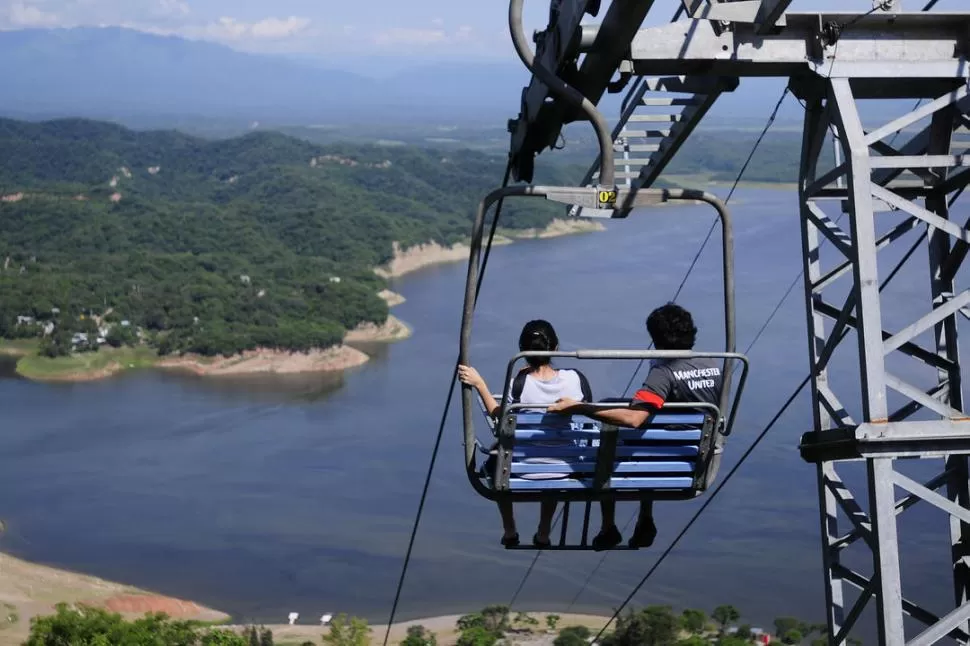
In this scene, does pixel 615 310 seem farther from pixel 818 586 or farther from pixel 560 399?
pixel 560 399

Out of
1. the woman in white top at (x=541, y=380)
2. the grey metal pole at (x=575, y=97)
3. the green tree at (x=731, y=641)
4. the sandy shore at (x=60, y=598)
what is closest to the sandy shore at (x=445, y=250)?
the sandy shore at (x=60, y=598)

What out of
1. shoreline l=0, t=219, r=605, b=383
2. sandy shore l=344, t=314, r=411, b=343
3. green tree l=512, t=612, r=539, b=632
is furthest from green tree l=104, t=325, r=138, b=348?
green tree l=512, t=612, r=539, b=632

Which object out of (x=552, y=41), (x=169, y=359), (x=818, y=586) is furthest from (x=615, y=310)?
(x=552, y=41)

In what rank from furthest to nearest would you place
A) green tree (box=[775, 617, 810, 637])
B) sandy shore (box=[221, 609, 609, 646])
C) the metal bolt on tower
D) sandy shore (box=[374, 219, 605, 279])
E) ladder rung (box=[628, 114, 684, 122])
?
sandy shore (box=[374, 219, 605, 279])
sandy shore (box=[221, 609, 609, 646])
green tree (box=[775, 617, 810, 637])
ladder rung (box=[628, 114, 684, 122])
the metal bolt on tower

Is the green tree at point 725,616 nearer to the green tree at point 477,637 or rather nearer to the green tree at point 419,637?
the green tree at point 477,637

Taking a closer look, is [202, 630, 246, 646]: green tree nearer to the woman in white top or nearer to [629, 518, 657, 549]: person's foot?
[629, 518, 657, 549]: person's foot

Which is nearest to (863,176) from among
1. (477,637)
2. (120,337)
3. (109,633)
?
(109,633)
